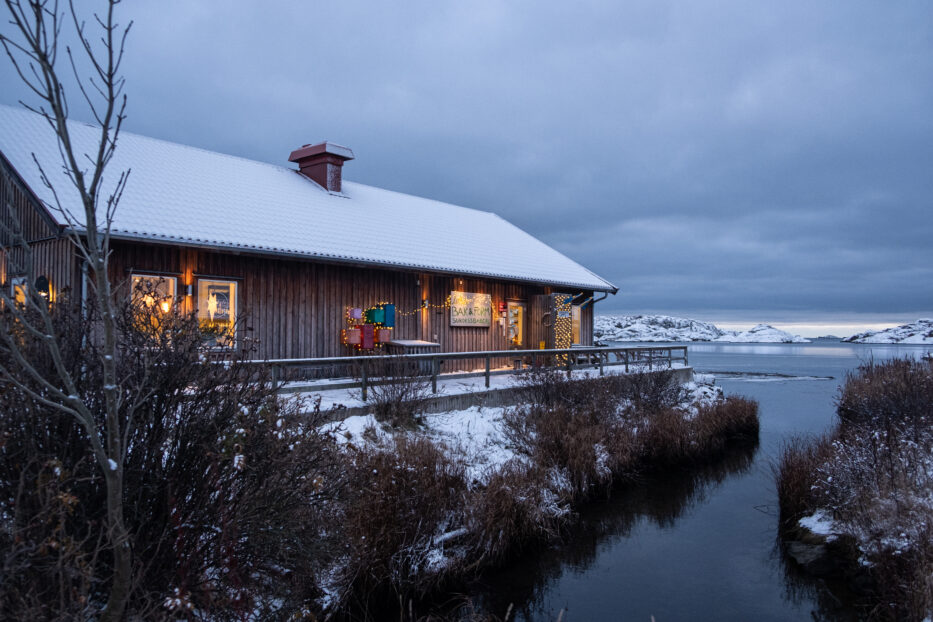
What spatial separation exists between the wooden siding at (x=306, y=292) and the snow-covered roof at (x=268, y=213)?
0.58m

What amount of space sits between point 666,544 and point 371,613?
4.70 meters

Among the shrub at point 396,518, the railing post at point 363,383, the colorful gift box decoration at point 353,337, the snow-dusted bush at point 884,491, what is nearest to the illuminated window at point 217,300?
the colorful gift box decoration at point 353,337

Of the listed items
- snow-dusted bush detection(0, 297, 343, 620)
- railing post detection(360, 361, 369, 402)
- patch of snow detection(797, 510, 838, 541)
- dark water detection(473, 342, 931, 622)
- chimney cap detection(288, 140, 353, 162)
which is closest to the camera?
snow-dusted bush detection(0, 297, 343, 620)

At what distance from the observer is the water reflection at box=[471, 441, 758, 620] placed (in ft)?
24.4

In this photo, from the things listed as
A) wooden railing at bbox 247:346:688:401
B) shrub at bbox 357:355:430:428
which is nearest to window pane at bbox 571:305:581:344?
wooden railing at bbox 247:346:688:401

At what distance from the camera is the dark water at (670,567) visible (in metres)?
7.37

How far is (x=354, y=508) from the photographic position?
6.85 meters

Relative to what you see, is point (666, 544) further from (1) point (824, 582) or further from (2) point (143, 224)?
(2) point (143, 224)

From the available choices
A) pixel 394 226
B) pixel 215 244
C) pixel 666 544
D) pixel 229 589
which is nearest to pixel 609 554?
pixel 666 544

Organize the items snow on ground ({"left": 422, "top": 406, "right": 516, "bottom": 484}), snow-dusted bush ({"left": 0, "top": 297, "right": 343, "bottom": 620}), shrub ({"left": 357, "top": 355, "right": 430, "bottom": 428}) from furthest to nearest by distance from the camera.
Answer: shrub ({"left": 357, "top": 355, "right": 430, "bottom": 428}) < snow on ground ({"left": 422, "top": 406, "right": 516, "bottom": 484}) < snow-dusted bush ({"left": 0, "top": 297, "right": 343, "bottom": 620})

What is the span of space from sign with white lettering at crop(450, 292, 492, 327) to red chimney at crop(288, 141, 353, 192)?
16.2 feet

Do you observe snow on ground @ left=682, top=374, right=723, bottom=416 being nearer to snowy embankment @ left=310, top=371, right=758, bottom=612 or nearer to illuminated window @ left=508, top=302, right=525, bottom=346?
snowy embankment @ left=310, top=371, right=758, bottom=612

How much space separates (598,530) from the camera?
379 inches

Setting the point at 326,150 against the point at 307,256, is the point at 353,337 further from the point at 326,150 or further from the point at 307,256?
the point at 326,150
